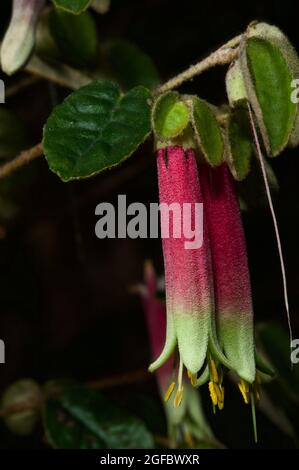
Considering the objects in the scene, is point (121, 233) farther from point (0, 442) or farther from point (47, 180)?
point (47, 180)

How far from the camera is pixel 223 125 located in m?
0.66

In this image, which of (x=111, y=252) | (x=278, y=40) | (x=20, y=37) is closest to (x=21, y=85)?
(x=20, y=37)

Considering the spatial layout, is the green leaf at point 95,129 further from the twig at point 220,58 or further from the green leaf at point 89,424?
the green leaf at point 89,424

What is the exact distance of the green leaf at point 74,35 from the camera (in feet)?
3.02

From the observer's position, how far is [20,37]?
0.76 meters

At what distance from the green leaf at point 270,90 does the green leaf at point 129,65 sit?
0.39 meters

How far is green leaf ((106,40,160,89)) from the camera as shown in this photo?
1.00m

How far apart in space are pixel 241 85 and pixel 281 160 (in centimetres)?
58

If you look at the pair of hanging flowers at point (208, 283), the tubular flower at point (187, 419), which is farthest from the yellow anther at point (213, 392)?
the tubular flower at point (187, 419)

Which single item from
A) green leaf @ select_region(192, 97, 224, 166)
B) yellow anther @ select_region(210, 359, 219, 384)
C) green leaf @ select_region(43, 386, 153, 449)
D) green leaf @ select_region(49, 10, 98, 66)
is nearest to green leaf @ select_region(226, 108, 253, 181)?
green leaf @ select_region(192, 97, 224, 166)

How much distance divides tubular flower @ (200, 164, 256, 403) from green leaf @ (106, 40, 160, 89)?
0.35m

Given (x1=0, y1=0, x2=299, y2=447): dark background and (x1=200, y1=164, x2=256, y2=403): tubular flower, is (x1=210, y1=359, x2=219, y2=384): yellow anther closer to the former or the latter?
(x1=200, y1=164, x2=256, y2=403): tubular flower
